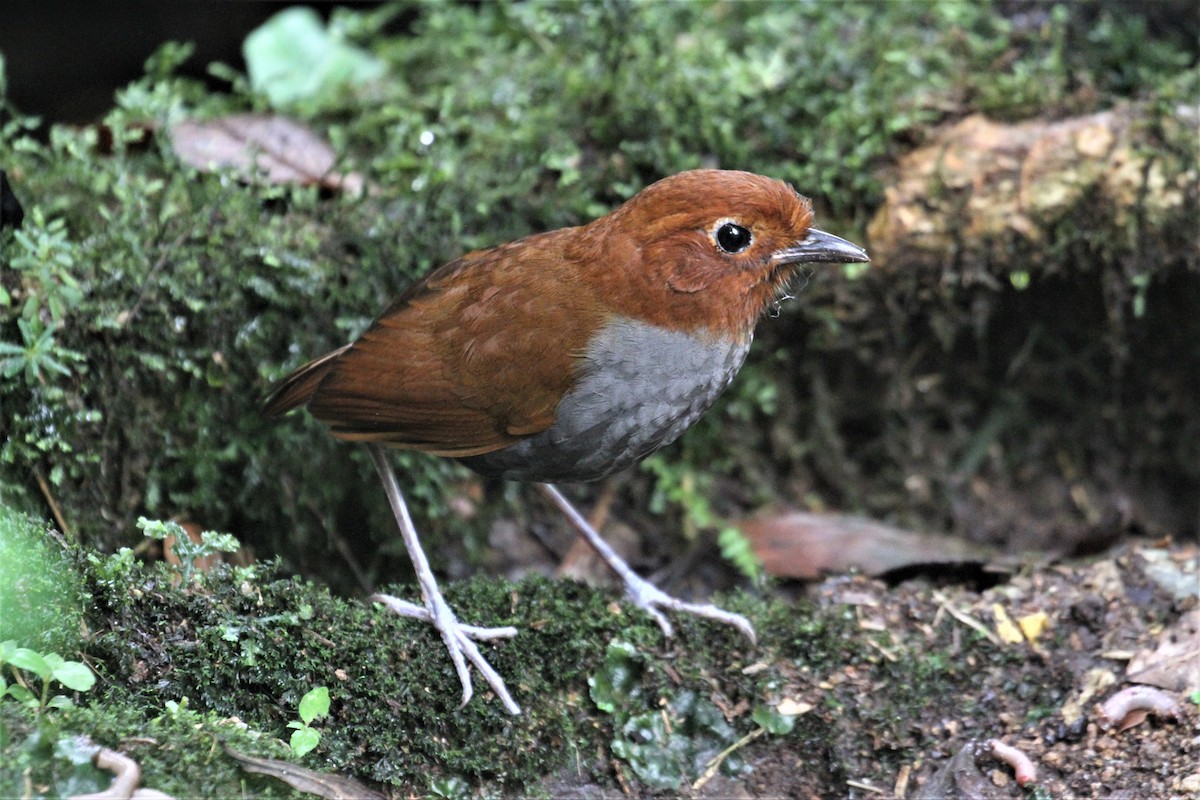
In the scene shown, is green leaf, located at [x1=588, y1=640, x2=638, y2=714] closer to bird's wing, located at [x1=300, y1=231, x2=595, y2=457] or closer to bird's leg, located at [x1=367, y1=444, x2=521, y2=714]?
bird's leg, located at [x1=367, y1=444, x2=521, y2=714]

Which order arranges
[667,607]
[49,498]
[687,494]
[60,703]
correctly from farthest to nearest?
[687,494] < [667,607] < [49,498] < [60,703]

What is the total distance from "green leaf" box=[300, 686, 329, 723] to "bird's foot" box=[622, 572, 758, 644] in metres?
1.00

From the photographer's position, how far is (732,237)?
2926mm

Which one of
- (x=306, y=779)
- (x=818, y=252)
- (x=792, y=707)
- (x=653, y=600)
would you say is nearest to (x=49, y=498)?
(x=306, y=779)

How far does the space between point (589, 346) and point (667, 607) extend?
0.86 metres

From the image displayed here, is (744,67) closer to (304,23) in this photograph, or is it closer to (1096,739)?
(304,23)

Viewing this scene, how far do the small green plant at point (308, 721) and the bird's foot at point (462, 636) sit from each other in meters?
0.38

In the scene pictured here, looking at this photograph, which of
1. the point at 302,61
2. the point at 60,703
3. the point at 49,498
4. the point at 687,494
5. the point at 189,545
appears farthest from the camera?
the point at 302,61

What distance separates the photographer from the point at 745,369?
172 inches

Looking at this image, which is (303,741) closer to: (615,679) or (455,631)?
(455,631)

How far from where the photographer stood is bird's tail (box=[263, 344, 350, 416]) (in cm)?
318

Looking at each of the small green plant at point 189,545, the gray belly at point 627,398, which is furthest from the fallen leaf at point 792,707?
the small green plant at point 189,545

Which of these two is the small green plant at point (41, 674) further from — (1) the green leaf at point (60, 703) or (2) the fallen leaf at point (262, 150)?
(2) the fallen leaf at point (262, 150)

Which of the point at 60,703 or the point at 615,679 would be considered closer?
the point at 60,703
